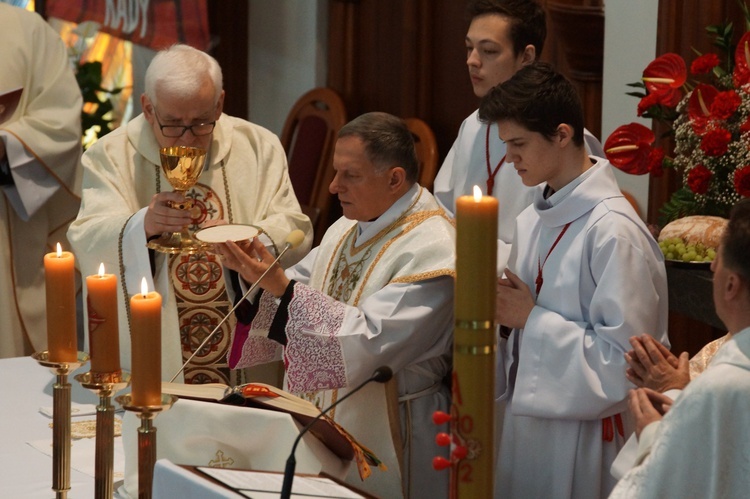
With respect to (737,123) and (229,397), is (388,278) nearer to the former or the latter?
(229,397)

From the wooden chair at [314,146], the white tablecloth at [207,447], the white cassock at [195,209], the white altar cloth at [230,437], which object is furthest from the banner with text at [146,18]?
the white altar cloth at [230,437]

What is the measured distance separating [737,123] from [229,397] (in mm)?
1704

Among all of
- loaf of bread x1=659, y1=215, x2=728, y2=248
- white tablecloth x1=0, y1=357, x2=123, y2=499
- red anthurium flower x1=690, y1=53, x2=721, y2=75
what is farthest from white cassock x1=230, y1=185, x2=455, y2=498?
red anthurium flower x1=690, y1=53, x2=721, y2=75

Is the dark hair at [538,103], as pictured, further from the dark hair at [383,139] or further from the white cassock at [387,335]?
the white cassock at [387,335]

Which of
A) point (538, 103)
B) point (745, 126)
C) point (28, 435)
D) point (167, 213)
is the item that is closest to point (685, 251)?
point (745, 126)

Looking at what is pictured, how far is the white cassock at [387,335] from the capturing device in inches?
116

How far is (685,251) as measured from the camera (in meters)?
3.46

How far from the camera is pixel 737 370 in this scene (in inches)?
78.2

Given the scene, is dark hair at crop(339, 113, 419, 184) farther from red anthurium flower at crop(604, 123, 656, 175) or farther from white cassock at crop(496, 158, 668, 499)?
red anthurium flower at crop(604, 123, 656, 175)

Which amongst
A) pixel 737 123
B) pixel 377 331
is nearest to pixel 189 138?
pixel 377 331

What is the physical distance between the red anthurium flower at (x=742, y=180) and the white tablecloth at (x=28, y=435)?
183 cm

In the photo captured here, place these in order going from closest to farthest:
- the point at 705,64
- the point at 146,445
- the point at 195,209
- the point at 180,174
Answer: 1. the point at 146,445
2. the point at 180,174
3. the point at 705,64
4. the point at 195,209

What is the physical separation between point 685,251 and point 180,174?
148 cm

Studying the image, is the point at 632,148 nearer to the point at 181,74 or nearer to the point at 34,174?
the point at 181,74
